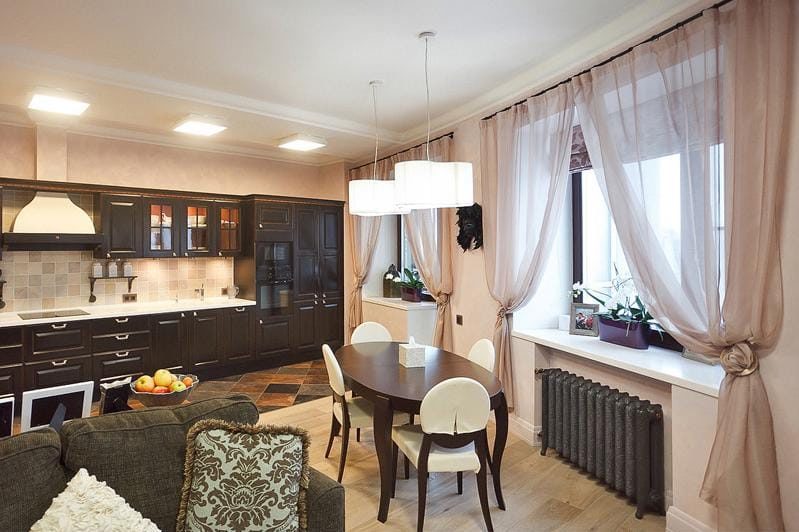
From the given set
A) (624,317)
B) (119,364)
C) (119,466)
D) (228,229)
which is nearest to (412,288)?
(228,229)

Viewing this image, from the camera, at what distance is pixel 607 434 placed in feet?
8.94

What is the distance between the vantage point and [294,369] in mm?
5633

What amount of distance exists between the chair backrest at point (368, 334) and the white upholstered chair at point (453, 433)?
1.43 m

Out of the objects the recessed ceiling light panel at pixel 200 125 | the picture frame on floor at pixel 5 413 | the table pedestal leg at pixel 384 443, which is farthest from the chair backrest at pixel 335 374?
the recessed ceiling light panel at pixel 200 125

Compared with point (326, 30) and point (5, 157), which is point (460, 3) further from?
point (5, 157)

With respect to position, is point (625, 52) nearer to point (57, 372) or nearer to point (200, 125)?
point (200, 125)

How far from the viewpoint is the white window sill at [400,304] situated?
4969mm

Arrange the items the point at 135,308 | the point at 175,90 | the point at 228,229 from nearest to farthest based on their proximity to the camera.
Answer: the point at 175,90 → the point at 135,308 → the point at 228,229

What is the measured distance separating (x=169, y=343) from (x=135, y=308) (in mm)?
535

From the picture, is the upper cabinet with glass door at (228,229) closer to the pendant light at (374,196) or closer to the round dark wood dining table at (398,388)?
the pendant light at (374,196)

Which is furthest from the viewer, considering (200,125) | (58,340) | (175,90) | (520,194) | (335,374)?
(200,125)

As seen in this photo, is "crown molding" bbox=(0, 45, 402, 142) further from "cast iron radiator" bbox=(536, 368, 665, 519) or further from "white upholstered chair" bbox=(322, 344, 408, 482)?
"cast iron radiator" bbox=(536, 368, 665, 519)

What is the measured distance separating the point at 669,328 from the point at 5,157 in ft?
19.1

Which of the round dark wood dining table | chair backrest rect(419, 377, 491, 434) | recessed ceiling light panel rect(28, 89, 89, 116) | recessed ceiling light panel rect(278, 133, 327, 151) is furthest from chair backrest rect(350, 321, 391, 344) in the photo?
recessed ceiling light panel rect(28, 89, 89, 116)
